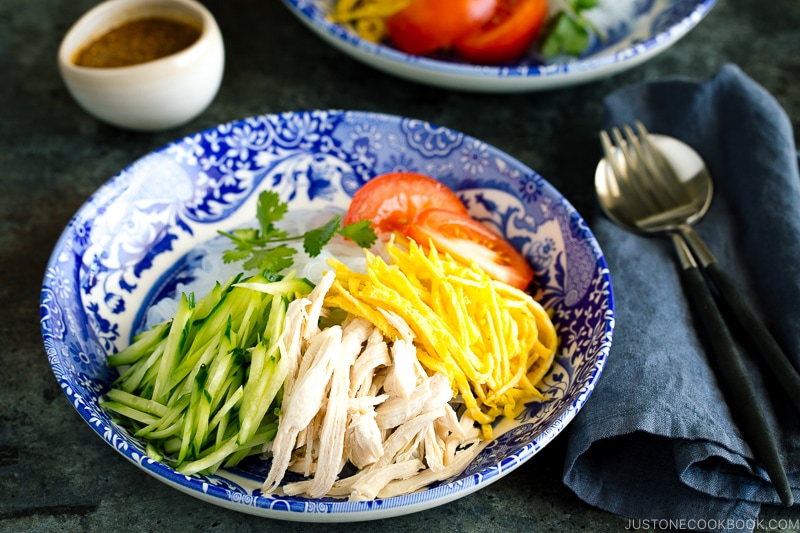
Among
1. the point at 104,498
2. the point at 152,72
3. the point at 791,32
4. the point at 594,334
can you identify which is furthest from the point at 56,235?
the point at 791,32

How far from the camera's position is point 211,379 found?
1.88m

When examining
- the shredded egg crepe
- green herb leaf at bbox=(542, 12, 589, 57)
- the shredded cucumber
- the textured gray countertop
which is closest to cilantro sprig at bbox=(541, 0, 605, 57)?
green herb leaf at bbox=(542, 12, 589, 57)

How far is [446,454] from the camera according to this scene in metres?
1.93

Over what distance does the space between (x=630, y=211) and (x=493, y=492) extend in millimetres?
1138

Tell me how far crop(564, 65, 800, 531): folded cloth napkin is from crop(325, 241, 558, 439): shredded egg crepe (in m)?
0.20

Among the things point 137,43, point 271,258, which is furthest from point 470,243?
point 137,43

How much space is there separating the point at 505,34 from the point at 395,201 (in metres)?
1.07

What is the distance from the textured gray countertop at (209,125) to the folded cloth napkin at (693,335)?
0.12 meters

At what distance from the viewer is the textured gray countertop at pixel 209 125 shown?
198 cm

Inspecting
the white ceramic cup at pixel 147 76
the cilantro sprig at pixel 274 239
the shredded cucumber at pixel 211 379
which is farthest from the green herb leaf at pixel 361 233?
A: the white ceramic cup at pixel 147 76

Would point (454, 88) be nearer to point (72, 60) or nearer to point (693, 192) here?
point (693, 192)

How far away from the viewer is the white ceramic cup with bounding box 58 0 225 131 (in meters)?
2.74

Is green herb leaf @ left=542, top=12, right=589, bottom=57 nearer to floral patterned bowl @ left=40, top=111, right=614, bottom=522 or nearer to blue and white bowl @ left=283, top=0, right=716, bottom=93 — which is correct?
blue and white bowl @ left=283, top=0, right=716, bottom=93

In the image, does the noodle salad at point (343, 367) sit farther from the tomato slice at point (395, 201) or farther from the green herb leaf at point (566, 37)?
the green herb leaf at point (566, 37)
